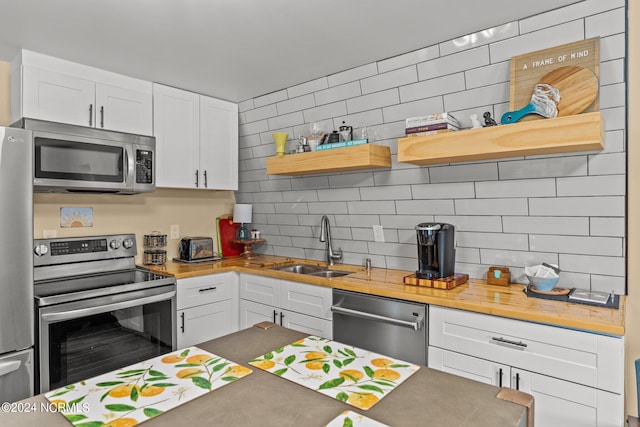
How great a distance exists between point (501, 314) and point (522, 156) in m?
0.92

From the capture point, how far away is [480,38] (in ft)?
7.64

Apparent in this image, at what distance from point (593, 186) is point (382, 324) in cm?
131

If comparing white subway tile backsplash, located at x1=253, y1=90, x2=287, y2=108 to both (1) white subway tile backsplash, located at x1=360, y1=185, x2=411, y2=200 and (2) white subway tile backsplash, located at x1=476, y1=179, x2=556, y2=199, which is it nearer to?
(1) white subway tile backsplash, located at x1=360, y1=185, x2=411, y2=200

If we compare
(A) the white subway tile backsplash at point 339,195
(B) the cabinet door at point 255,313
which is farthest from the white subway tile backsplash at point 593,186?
(B) the cabinet door at point 255,313

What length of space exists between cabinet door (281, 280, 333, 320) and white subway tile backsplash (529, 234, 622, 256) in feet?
4.07

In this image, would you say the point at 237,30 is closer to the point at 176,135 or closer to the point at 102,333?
the point at 176,135

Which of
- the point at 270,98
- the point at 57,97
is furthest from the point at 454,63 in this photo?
the point at 57,97

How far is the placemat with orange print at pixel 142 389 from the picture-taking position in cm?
90

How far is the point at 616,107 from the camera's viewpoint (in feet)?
6.29

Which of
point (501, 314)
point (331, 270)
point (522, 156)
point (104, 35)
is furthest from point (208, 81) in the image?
point (501, 314)

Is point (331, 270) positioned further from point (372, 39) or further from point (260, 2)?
point (260, 2)

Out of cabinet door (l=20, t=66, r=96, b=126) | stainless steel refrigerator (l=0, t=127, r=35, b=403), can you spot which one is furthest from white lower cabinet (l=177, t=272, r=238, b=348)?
cabinet door (l=20, t=66, r=96, b=126)

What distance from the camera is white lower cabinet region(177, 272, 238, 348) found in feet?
9.45

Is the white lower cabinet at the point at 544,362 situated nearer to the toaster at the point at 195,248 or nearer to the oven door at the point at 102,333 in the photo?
the oven door at the point at 102,333
